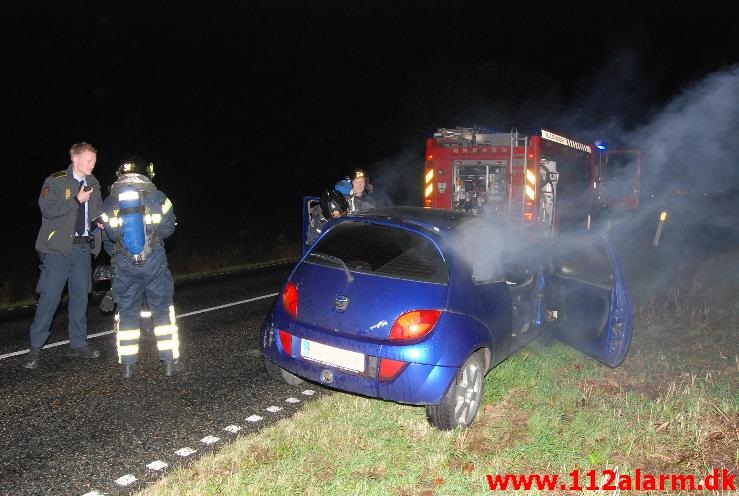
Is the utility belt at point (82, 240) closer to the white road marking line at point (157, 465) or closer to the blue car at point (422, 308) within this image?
the blue car at point (422, 308)

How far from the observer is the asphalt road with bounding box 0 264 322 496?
3.86m

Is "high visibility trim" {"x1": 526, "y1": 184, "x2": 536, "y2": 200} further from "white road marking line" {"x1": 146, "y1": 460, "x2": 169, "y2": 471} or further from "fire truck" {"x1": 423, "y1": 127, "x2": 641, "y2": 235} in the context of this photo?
"white road marking line" {"x1": 146, "y1": 460, "x2": 169, "y2": 471}

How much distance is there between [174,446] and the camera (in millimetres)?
4215

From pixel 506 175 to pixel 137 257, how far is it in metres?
8.05

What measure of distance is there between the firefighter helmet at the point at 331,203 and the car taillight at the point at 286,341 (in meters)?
2.63

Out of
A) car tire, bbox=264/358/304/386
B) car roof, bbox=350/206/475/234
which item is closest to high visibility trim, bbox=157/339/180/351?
car tire, bbox=264/358/304/386

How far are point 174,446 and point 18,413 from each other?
4.68 ft

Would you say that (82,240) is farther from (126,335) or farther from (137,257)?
(126,335)

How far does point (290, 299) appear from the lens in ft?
15.5

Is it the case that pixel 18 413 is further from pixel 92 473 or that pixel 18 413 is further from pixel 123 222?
pixel 123 222

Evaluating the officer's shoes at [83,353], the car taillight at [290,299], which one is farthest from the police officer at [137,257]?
the car taillight at [290,299]

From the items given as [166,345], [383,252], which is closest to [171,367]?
[166,345]

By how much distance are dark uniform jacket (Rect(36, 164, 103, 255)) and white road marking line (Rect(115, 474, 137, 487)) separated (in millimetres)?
2698

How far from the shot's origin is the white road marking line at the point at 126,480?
3692 millimetres
